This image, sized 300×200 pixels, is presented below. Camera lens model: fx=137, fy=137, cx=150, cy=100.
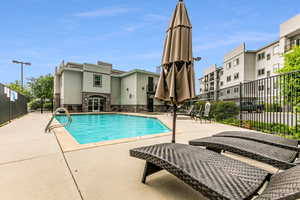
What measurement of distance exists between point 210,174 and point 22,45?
31.4 metres

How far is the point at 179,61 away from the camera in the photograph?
2.55 m

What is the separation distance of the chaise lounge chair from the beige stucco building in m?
15.2

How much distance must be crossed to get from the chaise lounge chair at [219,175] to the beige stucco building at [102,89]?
15.2 m

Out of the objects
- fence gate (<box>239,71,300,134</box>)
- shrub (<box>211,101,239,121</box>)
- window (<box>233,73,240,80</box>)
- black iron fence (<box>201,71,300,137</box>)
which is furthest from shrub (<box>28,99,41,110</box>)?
window (<box>233,73,240,80</box>)

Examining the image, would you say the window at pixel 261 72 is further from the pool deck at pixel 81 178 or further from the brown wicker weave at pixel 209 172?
the brown wicker weave at pixel 209 172

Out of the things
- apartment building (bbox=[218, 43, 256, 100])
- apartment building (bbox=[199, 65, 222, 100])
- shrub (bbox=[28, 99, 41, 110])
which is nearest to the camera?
shrub (bbox=[28, 99, 41, 110])

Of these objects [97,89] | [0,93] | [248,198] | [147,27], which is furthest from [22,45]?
[248,198]

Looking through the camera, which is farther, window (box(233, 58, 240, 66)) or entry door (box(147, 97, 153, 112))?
window (box(233, 58, 240, 66))

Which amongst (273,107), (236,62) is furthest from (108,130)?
(236,62)

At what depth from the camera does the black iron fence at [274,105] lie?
4.20 meters

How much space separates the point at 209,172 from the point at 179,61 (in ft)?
6.17

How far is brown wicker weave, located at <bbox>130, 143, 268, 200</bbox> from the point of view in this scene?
1087mm

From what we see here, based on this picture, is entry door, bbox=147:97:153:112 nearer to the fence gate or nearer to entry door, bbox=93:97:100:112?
entry door, bbox=93:97:100:112

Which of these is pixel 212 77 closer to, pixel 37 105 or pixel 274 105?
pixel 274 105
